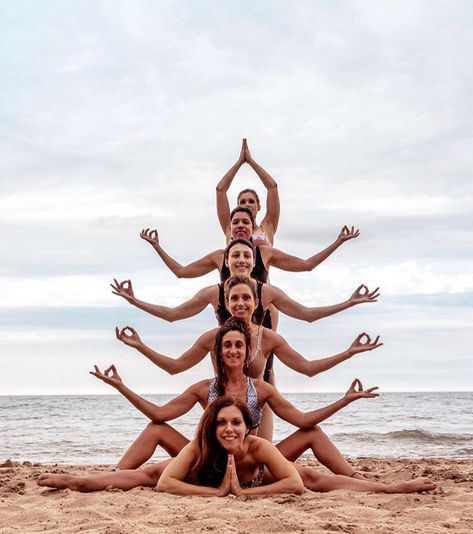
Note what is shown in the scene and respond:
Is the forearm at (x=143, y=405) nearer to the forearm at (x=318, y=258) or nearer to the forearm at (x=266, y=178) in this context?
the forearm at (x=318, y=258)

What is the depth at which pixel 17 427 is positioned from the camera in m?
20.2

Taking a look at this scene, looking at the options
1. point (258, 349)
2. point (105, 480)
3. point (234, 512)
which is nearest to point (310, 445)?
point (258, 349)

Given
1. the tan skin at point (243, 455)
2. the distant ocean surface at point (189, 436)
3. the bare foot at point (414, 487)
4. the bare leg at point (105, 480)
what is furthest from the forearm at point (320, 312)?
the distant ocean surface at point (189, 436)

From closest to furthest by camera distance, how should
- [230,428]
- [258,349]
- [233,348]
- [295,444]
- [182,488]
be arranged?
[230,428], [182,488], [233,348], [295,444], [258,349]

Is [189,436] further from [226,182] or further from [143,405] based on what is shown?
[143,405]

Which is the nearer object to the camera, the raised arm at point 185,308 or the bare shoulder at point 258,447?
the bare shoulder at point 258,447

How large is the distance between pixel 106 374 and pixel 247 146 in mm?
3880

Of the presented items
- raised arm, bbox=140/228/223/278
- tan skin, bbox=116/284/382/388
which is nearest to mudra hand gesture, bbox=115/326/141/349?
tan skin, bbox=116/284/382/388

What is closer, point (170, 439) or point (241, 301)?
point (241, 301)

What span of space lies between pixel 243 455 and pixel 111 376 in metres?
1.13

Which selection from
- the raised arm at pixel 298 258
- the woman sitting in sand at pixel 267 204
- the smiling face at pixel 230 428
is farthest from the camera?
the woman sitting in sand at pixel 267 204

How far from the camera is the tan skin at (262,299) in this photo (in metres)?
6.14

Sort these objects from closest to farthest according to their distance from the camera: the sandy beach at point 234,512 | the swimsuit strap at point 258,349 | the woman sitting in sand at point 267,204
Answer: the sandy beach at point 234,512 → the swimsuit strap at point 258,349 → the woman sitting in sand at point 267,204

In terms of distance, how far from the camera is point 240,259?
613 cm
